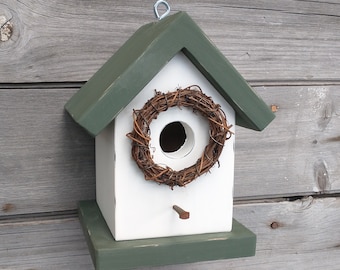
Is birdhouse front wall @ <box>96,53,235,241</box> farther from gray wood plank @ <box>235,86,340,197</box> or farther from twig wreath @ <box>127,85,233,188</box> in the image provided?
gray wood plank @ <box>235,86,340,197</box>

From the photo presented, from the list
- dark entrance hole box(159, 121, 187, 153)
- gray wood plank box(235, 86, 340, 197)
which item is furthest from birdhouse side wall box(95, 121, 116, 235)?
gray wood plank box(235, 86, 340, 197)

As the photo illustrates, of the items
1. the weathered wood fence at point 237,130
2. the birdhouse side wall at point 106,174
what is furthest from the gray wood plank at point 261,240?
the birdhouse side wall at point 106,174

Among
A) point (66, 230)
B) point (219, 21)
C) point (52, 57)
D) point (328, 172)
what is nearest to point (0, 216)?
point (66, 230)

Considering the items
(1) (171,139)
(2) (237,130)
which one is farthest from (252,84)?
(1) (171,139)

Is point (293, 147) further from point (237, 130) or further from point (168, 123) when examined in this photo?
point (168, 123)

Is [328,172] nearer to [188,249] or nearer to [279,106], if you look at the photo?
[279,106]
